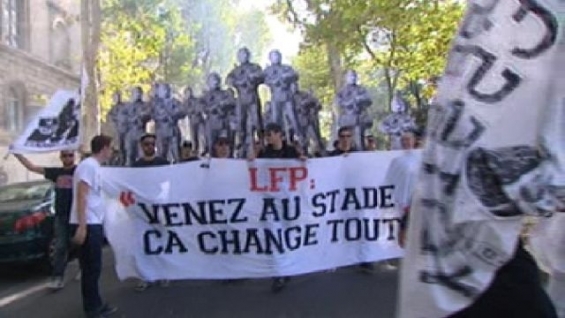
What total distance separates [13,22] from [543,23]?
32448 mm

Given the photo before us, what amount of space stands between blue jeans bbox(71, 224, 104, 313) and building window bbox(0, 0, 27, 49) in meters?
25.3

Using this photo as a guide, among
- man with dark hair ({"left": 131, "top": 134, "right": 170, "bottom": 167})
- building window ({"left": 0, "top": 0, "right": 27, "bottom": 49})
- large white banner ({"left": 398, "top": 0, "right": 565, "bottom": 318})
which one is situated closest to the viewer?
large white banner ({"left": 398, "top": 0, "right": 565, "bottom": 318})

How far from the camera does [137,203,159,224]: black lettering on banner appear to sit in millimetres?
8406

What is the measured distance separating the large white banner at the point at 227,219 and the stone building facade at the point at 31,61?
18399mm

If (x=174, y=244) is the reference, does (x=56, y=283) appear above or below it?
below

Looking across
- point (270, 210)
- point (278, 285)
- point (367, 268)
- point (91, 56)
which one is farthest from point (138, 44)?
point (278, 285)

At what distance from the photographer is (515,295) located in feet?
6.33

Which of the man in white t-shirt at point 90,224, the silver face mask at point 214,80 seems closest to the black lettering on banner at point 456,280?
the man in white t-shirt at point 90,224

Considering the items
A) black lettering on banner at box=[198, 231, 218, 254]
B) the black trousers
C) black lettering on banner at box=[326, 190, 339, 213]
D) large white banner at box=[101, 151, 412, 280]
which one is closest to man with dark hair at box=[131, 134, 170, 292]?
large white banner at box=[101, 151, 412, 280]

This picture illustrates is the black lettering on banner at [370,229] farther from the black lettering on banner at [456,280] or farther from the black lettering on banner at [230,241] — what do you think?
the black lettering on banner at [456,280]

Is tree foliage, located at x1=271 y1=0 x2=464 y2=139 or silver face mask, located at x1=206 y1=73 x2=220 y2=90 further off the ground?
tree foliage, located at x1=271 y1=0 x2=464 y2=139

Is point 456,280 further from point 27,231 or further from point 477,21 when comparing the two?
point 27,231

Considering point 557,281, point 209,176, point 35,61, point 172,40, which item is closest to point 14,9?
point 35,61

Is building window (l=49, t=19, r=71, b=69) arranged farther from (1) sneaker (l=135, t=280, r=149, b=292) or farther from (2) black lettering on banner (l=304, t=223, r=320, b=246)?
(2) black lettering on banner (l=304, t=223, r=320, b=246)
